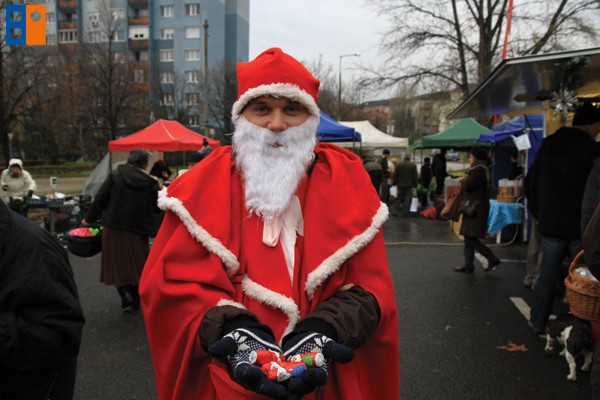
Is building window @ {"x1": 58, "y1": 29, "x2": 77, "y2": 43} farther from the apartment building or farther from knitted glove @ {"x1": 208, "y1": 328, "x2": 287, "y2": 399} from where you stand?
knitted glove @ {"x1": 208, "y1": 328, "x2": 287, "y2": 399}

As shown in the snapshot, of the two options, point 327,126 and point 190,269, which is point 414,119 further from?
point 190,269

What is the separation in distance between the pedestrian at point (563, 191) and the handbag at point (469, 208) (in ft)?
7.46

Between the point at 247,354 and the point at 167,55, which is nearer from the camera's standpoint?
the point at 247,354

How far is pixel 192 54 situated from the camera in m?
51.7

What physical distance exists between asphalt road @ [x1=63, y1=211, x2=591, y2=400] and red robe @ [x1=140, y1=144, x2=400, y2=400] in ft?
6.94

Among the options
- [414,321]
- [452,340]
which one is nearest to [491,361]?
[452,340]

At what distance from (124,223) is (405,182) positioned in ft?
31.1

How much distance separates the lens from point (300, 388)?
3.67ft

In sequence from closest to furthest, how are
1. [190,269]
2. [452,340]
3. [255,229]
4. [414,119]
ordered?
[190,269] < [255,229] < [452,340] < [414,119]

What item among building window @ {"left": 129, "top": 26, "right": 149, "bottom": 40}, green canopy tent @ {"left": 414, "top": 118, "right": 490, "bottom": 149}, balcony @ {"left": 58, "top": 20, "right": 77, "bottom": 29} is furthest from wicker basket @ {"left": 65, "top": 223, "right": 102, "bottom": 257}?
balcony @ {"left": 58, "top": 20, "right": 77, "bottom": 29}

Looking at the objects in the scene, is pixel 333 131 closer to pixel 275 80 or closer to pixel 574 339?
pixel 574 339

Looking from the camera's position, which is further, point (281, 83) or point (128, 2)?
point (128, 2)

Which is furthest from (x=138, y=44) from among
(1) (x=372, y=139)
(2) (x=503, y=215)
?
(2) (x=503, y=215)

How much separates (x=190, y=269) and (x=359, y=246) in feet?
1.84
